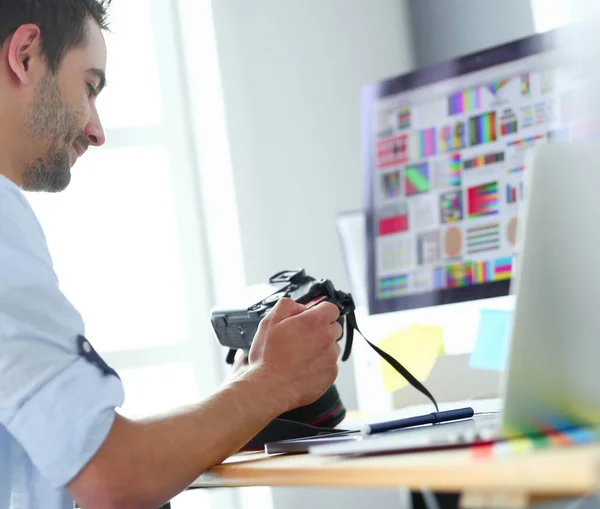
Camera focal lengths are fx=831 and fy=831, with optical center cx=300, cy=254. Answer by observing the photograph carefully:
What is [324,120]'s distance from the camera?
84.6 inches

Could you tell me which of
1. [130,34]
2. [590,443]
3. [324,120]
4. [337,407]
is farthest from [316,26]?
[590,443]

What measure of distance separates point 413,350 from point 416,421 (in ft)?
1.70

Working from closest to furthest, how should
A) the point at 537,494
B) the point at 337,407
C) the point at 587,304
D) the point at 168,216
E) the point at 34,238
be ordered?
1. the point at 537,494
2. the point at 587,304
3. the point at 34,238
4. the point at 337,407
5. the point at 168,216

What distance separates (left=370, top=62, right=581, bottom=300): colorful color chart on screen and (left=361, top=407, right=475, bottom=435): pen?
0.38 m

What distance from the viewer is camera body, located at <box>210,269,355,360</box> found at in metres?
1.02

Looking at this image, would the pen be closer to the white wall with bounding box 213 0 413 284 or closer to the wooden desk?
the wooden desk

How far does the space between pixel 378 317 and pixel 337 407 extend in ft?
1.30

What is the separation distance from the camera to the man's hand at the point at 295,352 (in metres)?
0.90

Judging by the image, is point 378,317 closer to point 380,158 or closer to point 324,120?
point 380,158

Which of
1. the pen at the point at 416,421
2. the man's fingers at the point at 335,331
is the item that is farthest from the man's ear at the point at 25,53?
the pen at the point at 416,421

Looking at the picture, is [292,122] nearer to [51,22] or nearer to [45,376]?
[51,22]

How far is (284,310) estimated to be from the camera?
3.10 ft

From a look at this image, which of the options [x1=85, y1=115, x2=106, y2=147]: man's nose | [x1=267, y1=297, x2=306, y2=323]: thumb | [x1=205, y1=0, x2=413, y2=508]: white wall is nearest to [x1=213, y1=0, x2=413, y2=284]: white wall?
[x1=205, y1=0, x2=413, y2=508]: white wall

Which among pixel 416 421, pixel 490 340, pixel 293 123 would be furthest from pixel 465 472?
pixel 293 123
